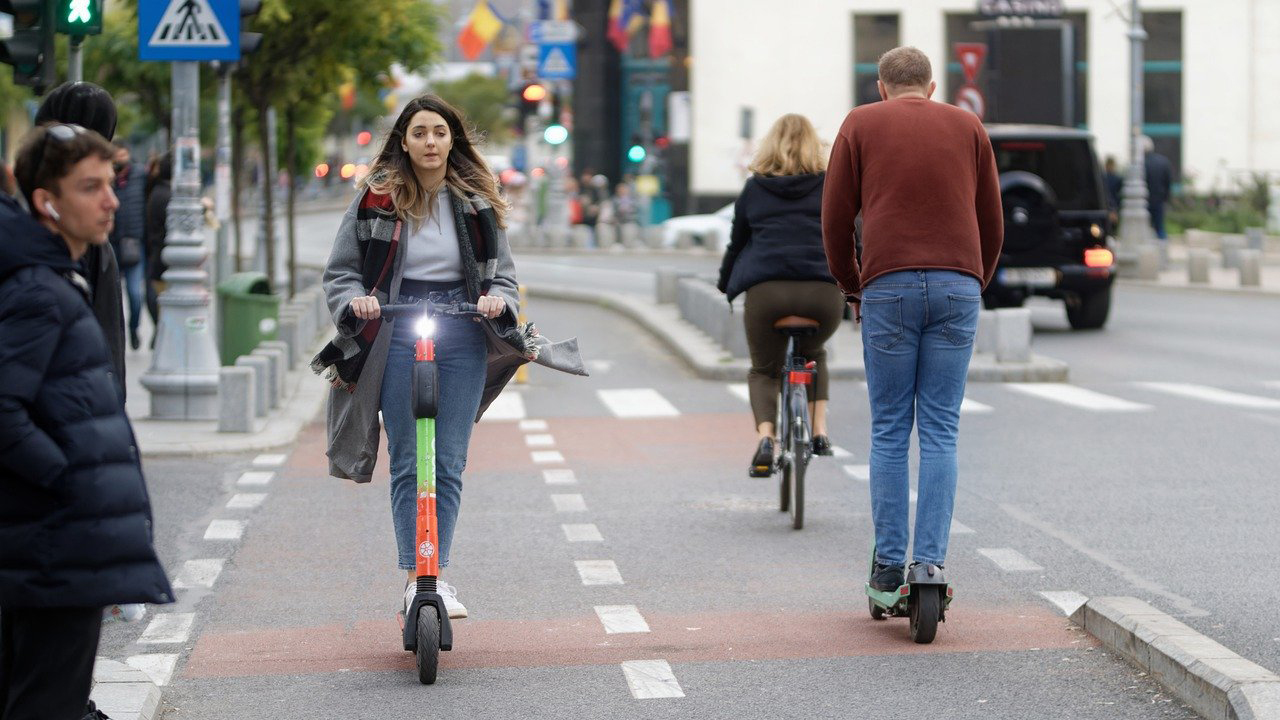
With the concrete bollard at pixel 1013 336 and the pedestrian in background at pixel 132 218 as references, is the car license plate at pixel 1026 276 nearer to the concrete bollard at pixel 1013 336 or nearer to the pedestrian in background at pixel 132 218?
the concrete bollard at pixel 1013 336

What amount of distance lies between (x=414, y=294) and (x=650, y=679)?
1387 millimetres

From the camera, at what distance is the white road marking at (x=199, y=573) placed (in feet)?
25.1

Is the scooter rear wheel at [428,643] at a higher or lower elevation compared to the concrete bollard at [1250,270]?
lower

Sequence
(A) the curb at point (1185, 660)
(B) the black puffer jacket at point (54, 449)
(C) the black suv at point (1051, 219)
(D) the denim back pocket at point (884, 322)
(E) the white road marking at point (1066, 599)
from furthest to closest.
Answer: (C) the black suv at point (1051, 219) → (E) the white road marking at point (1066, 599) → (D) the denim back pocket at point (884, 322) → (A) the curb at point (1185, 660) → (B) the black puffer jacket at point (54, 449)

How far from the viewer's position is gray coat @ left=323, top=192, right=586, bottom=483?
6.22 metres

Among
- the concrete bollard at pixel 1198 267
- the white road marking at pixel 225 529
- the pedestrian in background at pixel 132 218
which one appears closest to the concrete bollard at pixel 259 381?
the white road marking at pixel 225 529

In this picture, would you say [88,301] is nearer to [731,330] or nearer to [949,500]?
[949,500]

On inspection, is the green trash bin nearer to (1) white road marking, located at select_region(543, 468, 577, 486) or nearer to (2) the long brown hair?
(1) white road marking, located at select_region(543, 468, 577, 486)

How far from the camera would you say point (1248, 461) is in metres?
11.3

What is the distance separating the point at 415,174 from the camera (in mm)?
6348

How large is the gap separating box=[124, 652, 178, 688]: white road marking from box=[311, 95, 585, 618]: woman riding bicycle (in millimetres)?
761

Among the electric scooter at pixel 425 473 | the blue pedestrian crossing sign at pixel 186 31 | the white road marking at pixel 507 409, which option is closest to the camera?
the electric scooter at pixel 425 473

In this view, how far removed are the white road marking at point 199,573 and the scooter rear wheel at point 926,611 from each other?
9.00ft

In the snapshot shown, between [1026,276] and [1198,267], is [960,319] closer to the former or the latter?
[1026,276]
